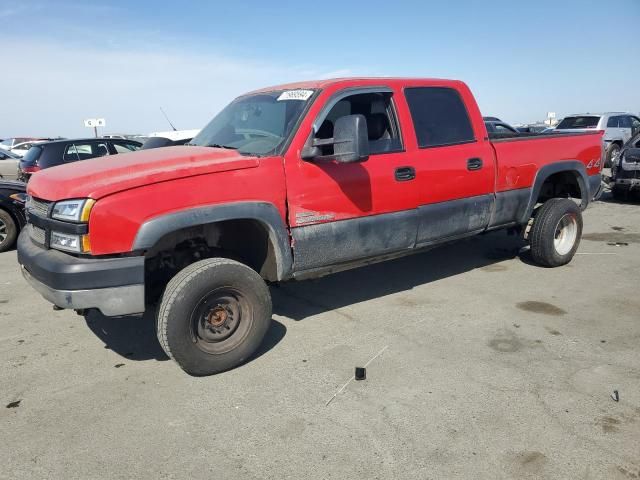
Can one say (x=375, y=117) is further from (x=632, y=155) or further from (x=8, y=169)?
(x=8, y=169)

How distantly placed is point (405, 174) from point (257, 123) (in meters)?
1.31

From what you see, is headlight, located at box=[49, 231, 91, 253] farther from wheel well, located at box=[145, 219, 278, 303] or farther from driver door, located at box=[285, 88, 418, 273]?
driver door, located at box=[285, 88, 418, 273]

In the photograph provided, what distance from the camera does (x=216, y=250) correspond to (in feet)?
12.6

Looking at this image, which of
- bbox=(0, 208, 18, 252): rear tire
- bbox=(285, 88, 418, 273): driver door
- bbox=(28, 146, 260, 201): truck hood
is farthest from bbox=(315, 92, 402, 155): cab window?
bbox=(0, 208, 18, 252): rear tire

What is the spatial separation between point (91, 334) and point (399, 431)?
108 inches

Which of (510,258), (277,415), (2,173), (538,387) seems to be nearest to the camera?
(277,415)

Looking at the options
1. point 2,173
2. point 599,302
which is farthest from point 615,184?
point 2,173

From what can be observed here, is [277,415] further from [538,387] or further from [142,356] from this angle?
[538,387]

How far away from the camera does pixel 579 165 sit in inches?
223

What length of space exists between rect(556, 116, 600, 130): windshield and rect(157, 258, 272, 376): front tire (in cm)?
1603

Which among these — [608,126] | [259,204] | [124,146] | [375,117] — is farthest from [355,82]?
[608,126]

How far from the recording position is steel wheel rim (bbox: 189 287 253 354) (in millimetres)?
3335

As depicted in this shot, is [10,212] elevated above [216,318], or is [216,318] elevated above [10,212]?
[10,212]

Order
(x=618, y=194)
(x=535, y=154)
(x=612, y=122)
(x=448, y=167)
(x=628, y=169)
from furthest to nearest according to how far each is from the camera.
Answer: (x=612, y=122) → (x=618, y=194) → (x=628, y=169) → (x=535, y=154) → (x=448, y=167)
